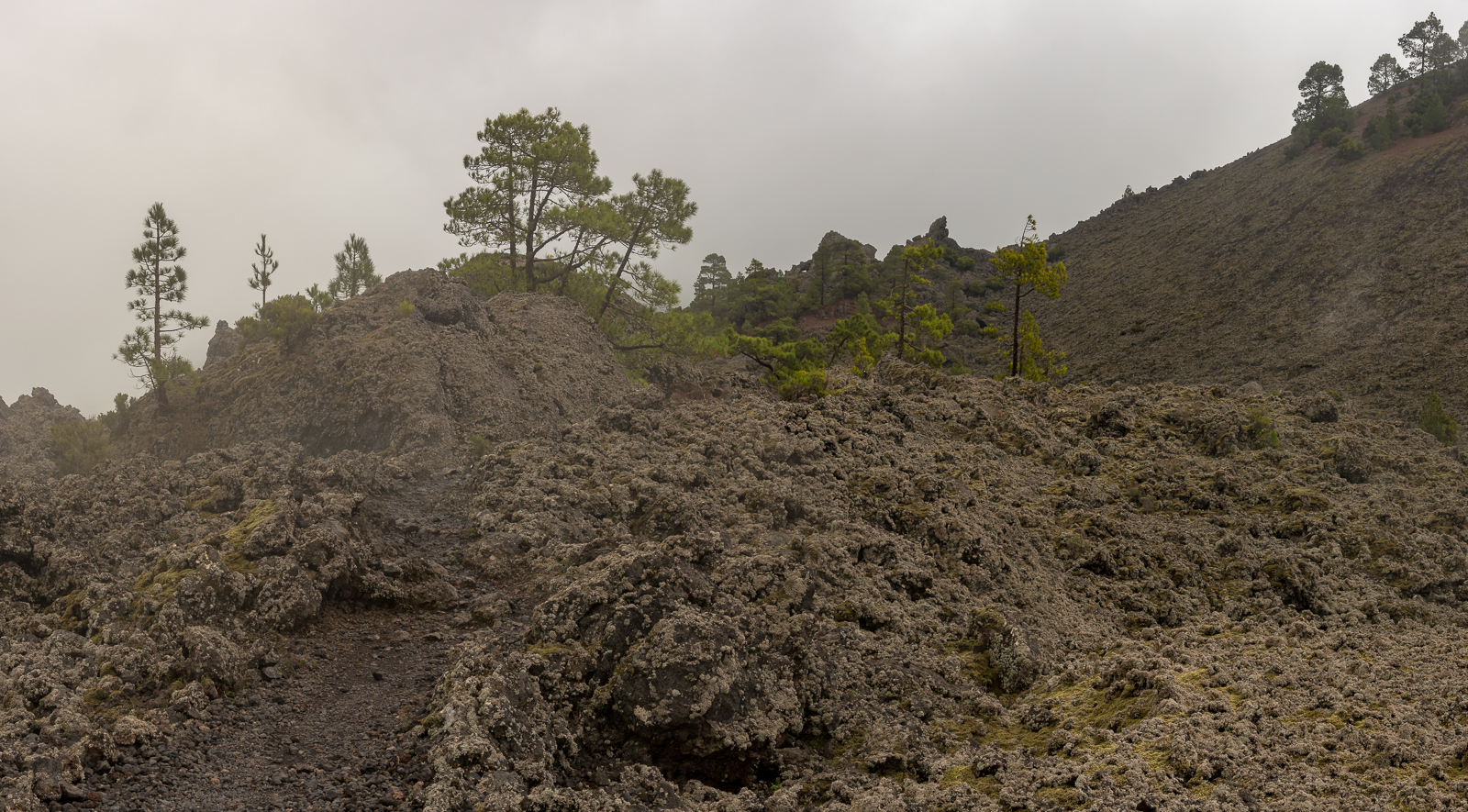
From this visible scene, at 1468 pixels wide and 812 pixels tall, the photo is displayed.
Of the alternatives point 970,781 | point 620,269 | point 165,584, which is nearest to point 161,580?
point 165,584

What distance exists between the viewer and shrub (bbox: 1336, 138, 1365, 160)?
5825 cm

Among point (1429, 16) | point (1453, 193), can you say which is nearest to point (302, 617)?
point (1453, 193)

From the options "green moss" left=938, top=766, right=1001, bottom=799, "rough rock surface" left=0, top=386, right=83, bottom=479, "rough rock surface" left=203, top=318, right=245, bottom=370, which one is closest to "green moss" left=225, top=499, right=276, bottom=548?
"green moss" left=938, top=766, right=1001, bottom=799

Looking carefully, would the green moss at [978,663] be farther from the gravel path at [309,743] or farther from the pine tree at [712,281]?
the pine tree at [712,281]

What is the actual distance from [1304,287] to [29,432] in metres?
62.3

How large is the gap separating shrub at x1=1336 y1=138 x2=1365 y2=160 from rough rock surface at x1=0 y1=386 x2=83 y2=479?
76121 millimetres

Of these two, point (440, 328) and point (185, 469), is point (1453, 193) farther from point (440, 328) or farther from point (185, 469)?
point (185, 469)

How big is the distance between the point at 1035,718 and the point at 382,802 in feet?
18.9

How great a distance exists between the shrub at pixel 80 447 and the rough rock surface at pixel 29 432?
1.96 ft

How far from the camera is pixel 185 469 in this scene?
43.5ft

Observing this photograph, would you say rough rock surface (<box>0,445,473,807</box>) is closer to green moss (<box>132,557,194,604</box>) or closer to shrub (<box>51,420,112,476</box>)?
green moss (<box>132,557,194,604</box>)

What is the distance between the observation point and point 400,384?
16.4 meters

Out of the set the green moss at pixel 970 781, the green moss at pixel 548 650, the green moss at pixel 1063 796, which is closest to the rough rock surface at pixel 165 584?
the green moss at pixel 548 650

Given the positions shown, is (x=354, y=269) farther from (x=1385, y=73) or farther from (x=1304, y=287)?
(x=1385, y=73)
